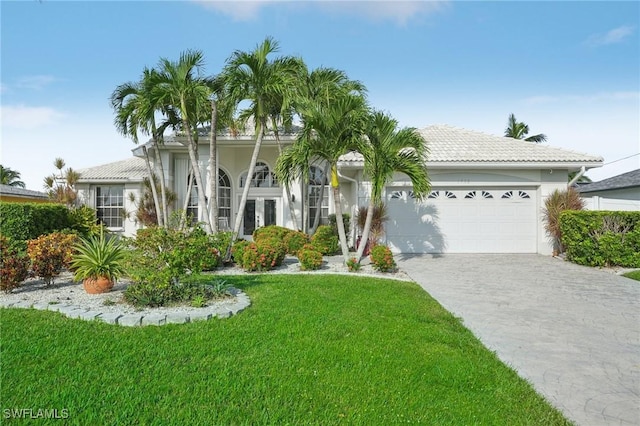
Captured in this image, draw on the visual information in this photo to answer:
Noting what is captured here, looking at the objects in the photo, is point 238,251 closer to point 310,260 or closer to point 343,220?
point 310,260

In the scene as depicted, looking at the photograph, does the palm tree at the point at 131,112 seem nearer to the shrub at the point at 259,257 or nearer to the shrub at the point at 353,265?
the shrub at the point at 259,257

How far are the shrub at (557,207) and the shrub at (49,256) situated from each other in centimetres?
1500

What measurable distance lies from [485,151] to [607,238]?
535 centimetres

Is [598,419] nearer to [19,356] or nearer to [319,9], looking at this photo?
[19,356]

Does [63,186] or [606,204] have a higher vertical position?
[63,186]

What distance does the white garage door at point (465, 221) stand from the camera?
14.2 metres

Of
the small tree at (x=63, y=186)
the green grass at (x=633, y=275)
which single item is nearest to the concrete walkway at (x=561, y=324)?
the green grass at (x=633, y=275)

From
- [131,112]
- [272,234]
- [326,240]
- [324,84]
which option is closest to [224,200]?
[272,234]

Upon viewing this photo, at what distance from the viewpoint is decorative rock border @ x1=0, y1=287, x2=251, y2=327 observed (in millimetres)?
5297

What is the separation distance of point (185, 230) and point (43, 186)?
15.5m

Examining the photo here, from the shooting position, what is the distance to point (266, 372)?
3.74 metres

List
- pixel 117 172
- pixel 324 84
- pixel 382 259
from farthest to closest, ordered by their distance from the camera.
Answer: pixel 117 172 → pixel 324 84 → pixel 382 259

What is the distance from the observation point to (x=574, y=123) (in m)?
15.6

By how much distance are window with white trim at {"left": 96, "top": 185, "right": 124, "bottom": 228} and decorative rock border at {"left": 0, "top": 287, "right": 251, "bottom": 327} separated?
39.8 ft
